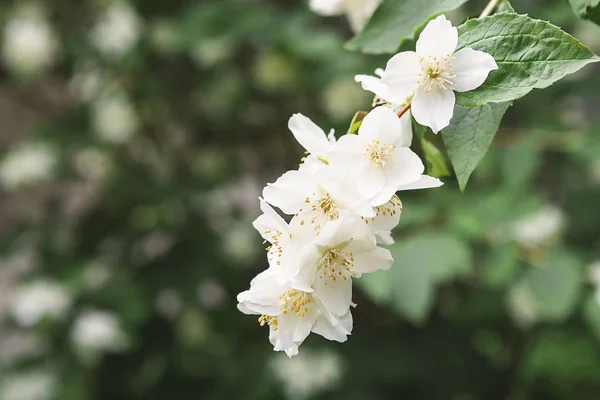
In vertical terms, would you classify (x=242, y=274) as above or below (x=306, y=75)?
below

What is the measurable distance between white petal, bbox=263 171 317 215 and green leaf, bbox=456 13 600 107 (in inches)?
3.9

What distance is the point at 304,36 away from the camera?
3.95 feet

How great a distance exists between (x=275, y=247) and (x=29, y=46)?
1247 millimetres

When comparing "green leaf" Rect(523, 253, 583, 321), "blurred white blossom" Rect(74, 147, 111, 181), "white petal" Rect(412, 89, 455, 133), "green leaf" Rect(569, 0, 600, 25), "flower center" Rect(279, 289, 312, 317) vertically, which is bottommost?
"green leaf" Rect(523, 253, 583, 321)

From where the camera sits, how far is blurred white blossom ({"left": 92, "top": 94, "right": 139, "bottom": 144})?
1473 mm

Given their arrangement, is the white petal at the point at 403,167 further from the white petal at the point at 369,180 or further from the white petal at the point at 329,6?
the white petal at the point at 329,6

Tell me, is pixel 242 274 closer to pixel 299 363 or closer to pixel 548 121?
pixel 299 363

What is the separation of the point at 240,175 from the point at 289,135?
6.5 inches

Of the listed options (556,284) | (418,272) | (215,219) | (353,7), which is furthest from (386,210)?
(215,219)

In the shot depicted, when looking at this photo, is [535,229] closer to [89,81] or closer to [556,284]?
[556,284]

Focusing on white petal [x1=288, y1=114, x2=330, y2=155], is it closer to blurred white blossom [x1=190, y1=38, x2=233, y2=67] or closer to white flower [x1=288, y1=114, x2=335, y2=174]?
white flower [x1=288, y1=114, x2=335, y2=174]

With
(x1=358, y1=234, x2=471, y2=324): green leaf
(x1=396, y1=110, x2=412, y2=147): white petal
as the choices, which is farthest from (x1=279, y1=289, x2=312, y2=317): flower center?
(x1=358, y1=234, x2=471, y2=324): green leaf

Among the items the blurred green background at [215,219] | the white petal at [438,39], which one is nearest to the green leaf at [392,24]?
the white petal at [438,39]

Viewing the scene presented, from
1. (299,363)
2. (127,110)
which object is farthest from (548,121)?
(127,110)
